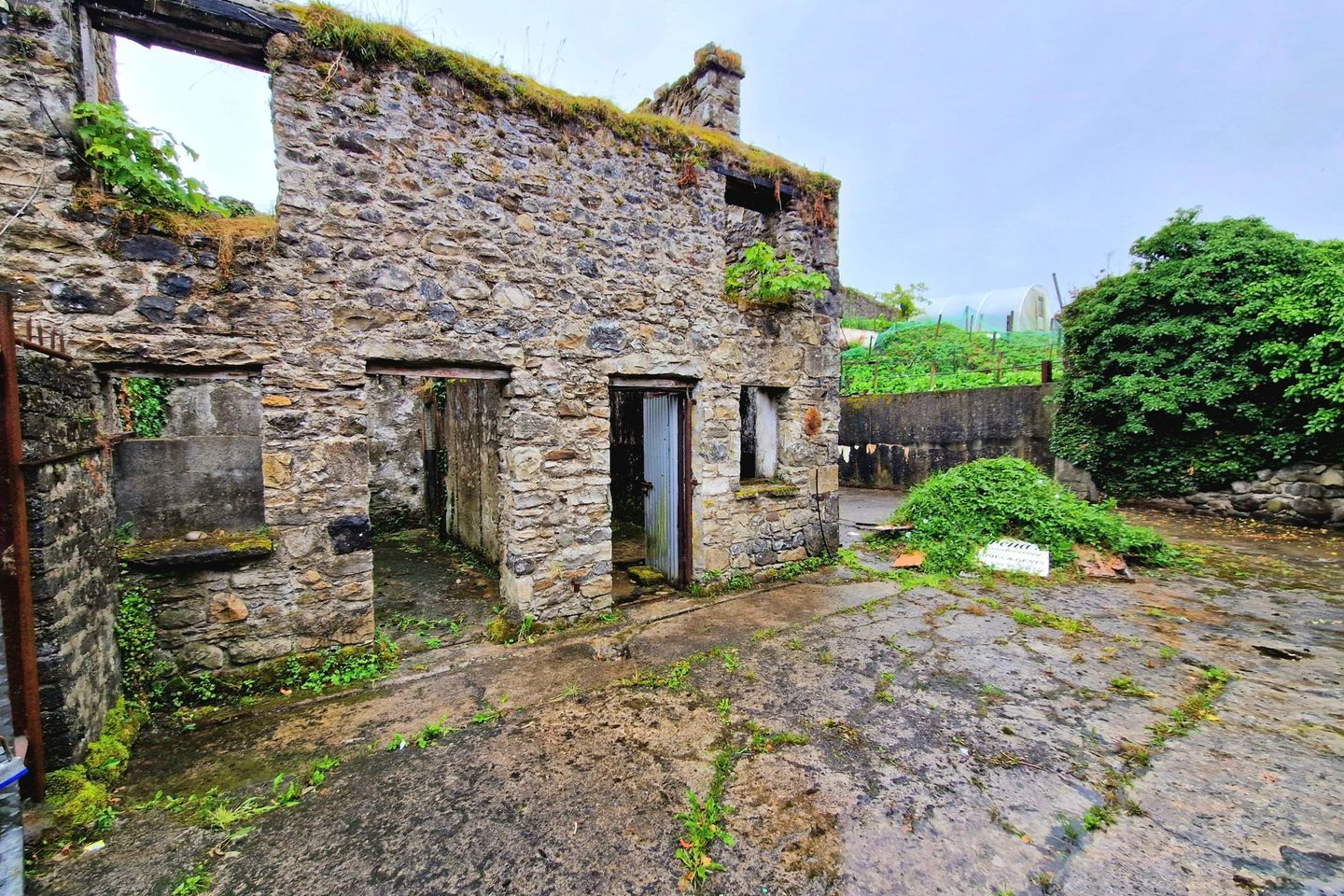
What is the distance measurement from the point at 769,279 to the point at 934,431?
8805 millimetres

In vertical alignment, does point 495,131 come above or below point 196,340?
above

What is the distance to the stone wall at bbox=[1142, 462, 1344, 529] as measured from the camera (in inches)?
301

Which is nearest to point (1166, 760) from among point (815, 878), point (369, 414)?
point (815, 878)

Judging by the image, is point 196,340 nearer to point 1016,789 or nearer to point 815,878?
point 815,878

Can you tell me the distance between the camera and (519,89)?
434 cm

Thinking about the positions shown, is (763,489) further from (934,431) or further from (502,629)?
(934,431)

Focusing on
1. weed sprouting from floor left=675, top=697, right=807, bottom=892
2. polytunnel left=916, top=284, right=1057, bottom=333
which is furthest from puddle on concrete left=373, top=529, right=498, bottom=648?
polytunnel left=916, top=284, right=1057, bottom=333

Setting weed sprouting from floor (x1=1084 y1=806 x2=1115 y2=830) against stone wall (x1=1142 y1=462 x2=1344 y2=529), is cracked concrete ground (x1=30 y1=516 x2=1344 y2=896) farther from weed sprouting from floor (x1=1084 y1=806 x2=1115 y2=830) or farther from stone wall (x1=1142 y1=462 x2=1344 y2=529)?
stone wall (x1=1142 y1=462 x2=1344 y2=529)

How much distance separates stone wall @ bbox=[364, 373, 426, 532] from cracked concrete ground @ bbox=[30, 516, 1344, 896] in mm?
5718

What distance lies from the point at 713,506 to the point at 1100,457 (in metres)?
8.68

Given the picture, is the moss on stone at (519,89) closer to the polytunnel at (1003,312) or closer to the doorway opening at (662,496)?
the doorway opening at (662,496)

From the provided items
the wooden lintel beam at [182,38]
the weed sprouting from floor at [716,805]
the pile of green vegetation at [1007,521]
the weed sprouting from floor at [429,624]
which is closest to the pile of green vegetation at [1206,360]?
the pile of green vegetation at [1007,521]

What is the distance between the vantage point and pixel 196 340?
340 centimetres

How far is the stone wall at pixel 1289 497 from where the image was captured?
25.1 feet
